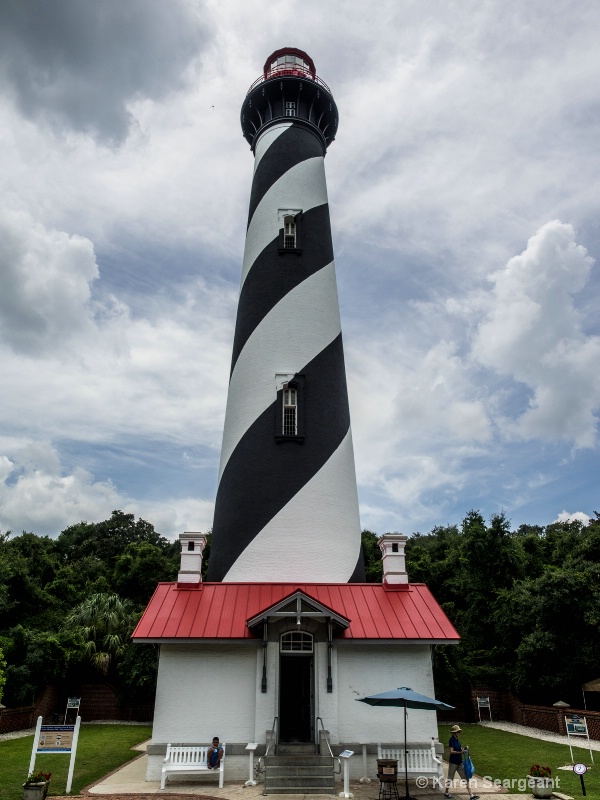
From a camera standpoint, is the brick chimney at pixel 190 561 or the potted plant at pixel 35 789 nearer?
the potted plant at pixel 35 789

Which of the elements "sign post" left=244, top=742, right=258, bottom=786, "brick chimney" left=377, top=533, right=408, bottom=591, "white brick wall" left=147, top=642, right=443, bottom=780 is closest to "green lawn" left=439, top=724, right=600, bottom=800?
"white brick wall" left=147, top=642, right=443, bottom=780

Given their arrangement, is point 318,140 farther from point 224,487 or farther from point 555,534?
point 555,534

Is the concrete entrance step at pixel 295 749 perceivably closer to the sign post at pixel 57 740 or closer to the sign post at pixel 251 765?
the sign post at pixel 251 765

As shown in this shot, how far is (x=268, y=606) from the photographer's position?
1145 centimetres

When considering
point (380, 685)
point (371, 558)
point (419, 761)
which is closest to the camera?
point (419, 761)

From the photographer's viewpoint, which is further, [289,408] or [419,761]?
[289,408]

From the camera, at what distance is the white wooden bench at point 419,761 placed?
1027cm

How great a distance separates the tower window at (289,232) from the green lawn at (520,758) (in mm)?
12750

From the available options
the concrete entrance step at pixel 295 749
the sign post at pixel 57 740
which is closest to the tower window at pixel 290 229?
the concrete entrance step at pixel 295 749

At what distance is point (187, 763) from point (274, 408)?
737 cm

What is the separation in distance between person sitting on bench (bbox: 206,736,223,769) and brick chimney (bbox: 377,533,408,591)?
453 centimetres

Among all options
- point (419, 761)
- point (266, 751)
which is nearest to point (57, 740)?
point (266, 751)

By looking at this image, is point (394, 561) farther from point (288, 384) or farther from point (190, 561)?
point (288, 384)

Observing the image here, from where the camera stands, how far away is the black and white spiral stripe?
1297 cm
